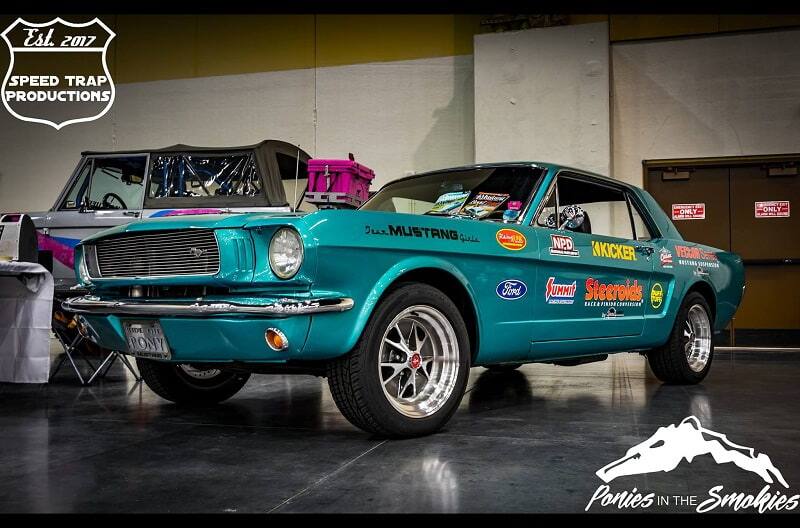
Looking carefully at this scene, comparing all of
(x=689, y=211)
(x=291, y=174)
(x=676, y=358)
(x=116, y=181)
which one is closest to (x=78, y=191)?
(x=116, y=181)

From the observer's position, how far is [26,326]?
184 inches

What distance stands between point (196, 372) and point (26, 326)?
1.21 meters

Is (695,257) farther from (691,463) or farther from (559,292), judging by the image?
(691,463)

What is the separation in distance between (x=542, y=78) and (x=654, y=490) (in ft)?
26.0

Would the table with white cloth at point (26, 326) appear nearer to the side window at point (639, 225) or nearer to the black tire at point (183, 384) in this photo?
the black tire at point (183, 384)

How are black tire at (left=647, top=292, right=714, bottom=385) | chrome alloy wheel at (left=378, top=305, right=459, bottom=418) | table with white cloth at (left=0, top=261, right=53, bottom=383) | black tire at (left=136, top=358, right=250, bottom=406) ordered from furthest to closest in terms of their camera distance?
black tire at (left=647, top=292, right=714, bottom=385) < table with white cloth at (left=0, top=261, right=53, bottom=383) < black tire at (left=136, top=358, right=250, bottom=406) < chrome alloy wheel at (left=378, top=305, right=459, bottom=418)

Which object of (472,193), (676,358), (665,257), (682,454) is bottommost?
(682,454)

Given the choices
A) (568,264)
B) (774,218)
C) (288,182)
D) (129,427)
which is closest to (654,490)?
(568,264)

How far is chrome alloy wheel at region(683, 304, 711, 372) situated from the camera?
219 inches

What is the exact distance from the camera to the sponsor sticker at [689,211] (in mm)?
9672

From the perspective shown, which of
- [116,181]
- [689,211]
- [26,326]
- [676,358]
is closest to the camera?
[26,326]

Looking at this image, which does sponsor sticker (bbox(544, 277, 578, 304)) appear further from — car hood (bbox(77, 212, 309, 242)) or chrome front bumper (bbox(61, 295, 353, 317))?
car hood (bbox(77, 212, 309, 242))

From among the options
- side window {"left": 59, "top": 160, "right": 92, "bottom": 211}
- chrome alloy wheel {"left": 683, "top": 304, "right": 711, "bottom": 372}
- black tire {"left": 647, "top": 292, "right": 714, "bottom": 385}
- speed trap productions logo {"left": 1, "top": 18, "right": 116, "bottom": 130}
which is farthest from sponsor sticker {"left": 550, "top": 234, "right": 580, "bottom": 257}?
speed trap productions logo {"left": 1, "top": 18, "right": 116, "bottom": 130}

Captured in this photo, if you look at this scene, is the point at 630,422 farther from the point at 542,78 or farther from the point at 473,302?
the point at 542,78
